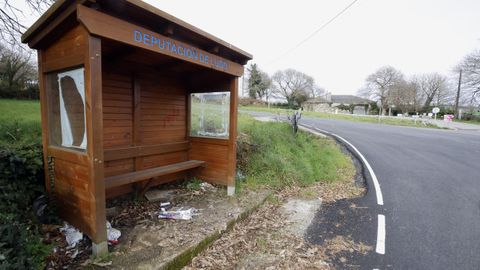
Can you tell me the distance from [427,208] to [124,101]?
5682mm

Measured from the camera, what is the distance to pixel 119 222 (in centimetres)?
332

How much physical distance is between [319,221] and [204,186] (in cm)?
226

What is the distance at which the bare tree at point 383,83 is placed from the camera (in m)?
42.6

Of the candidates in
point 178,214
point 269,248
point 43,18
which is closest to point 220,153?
point 178,214

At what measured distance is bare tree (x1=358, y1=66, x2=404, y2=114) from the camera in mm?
42594

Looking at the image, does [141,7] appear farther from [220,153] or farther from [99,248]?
[220,153]

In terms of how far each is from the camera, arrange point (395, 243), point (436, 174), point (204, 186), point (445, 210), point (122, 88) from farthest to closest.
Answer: point (436, 174)
point (204, 186)
point (445, 210)
point (122, 88)
point (395, 243)

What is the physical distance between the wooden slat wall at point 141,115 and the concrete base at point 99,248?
1357 mm

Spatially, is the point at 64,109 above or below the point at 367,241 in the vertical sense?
above

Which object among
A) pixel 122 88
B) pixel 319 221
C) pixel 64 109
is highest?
pixel 122 88

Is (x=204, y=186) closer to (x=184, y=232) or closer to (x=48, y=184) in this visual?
(x=184, y=232)

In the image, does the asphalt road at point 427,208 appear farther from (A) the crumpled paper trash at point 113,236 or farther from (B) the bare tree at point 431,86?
Result: (B) the bare tree at point 431,86

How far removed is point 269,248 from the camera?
10.1 feet

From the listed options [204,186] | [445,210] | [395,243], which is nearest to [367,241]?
[395,243]
